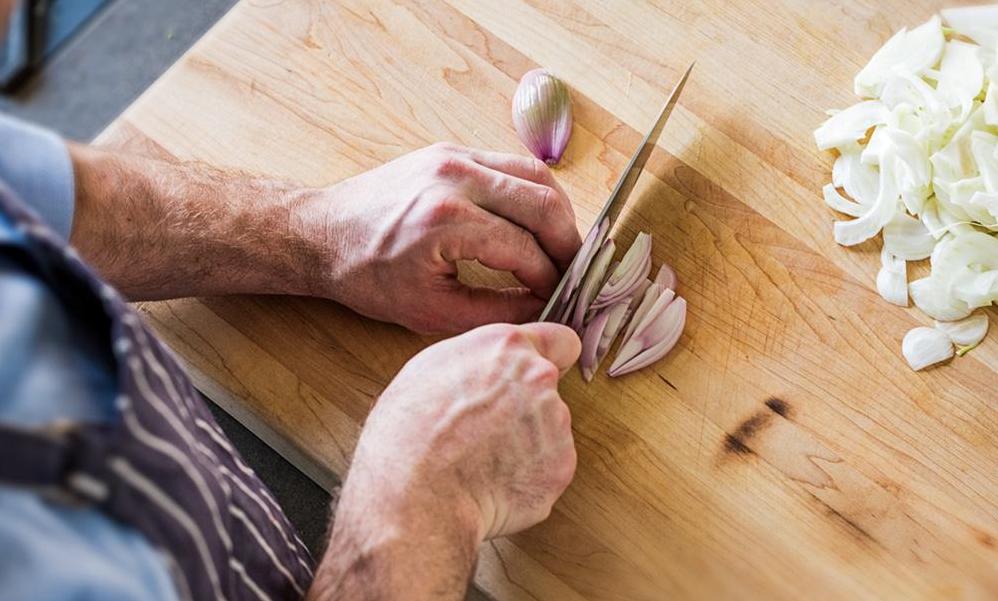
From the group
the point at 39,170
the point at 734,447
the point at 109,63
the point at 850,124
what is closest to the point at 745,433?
the point at 734,447

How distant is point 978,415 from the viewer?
0.88 meters

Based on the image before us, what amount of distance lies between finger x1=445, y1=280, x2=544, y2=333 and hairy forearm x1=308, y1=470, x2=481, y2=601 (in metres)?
0.19

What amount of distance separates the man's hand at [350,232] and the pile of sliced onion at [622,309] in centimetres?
3

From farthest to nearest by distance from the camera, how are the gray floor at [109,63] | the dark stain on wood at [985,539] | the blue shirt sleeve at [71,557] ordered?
1. the gray floor at [109,63]
2. the dark stain on wood at [985,539]
3. the blue shirt sleeve at [71,557]

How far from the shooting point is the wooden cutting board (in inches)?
33.0

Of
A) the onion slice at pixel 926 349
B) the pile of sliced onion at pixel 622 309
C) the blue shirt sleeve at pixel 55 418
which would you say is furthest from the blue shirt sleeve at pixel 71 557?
the onion slice at pixel 926 349

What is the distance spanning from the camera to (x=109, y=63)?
1.74 m

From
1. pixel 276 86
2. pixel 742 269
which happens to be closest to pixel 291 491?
pixel 276 86

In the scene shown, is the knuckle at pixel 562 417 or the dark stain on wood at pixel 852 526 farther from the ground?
the knuckle at pixel 562 417

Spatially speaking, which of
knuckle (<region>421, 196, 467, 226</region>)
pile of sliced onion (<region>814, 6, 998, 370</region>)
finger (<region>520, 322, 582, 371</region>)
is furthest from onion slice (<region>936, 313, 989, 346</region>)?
knuckle (<region>421, 196, 467, 226</region>)

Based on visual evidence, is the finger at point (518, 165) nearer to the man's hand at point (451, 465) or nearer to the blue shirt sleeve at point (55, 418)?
the man's hand at point (451, 465)

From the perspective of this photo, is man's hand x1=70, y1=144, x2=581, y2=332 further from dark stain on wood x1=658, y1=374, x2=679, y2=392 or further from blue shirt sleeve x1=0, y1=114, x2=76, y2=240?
dark stain on wood x1=658, y1=374, x2=679, y2=392

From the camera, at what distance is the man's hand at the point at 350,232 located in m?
0.85

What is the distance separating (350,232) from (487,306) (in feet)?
0.46
